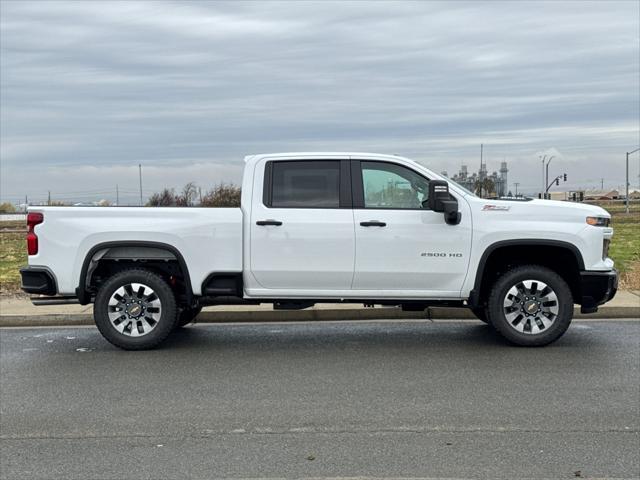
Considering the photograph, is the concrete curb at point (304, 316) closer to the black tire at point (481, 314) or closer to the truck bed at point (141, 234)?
the black tire at point (481, 314)

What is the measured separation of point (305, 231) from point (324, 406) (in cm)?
224

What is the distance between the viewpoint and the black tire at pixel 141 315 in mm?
7332

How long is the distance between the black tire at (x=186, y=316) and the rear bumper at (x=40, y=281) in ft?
4.89

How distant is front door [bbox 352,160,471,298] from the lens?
7219 millimetres

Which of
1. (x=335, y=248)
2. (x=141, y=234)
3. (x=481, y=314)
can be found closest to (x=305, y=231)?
(x=335, y=248)

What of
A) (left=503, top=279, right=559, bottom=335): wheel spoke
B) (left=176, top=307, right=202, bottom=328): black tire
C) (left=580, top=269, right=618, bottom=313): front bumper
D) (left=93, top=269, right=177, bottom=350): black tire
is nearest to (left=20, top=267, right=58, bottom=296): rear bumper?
(left=93, top=269, right=177, bottom=350): black tire

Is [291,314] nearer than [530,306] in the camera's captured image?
No

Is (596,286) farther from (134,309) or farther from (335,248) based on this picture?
(134,309)

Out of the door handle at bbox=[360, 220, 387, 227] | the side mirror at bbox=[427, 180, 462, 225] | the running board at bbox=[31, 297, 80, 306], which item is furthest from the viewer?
the running board at bbox=[31, 297, 80, 306]

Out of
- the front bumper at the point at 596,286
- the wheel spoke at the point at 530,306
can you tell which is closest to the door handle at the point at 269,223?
the wheel spoke at the point at 530,306

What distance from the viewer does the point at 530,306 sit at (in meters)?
7.30

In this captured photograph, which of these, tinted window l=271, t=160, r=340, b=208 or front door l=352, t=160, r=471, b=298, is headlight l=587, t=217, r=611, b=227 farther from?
tinted window l=271, t=160, r=340, b=208

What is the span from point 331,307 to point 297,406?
3943 mm

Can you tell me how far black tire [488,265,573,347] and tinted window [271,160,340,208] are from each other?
1932mm
